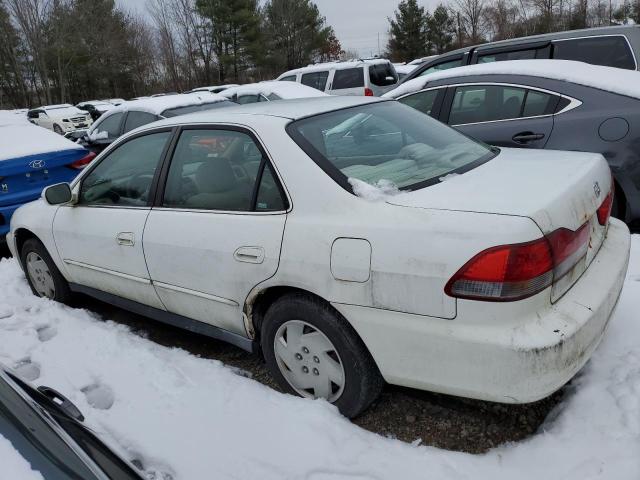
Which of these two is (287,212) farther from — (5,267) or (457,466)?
(5,267)

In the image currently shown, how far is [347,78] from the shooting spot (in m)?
14.1

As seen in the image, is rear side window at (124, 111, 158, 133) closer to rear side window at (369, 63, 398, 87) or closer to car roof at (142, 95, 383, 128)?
car roof at (142, 95, 383, 128)

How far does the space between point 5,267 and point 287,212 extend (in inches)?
162

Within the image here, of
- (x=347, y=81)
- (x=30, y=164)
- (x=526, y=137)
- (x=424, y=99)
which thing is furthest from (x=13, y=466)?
(x=347, y=81)

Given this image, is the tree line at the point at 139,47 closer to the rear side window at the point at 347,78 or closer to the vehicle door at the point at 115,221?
the rear side window at the point at 347,78

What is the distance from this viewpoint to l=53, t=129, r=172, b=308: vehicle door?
3389 mm

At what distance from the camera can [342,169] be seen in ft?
8.66

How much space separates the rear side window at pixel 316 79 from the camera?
14.4 metres

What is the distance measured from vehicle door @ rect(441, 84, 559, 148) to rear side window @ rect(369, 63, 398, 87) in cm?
916

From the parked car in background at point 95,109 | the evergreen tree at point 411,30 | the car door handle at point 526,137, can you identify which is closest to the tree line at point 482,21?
the evergreen tree at point 411,30

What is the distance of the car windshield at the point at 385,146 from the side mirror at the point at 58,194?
192cm

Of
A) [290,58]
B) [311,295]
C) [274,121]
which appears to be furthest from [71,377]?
[290,58]

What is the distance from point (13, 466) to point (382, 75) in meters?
14.3

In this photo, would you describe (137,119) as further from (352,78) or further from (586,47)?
(352,78)
